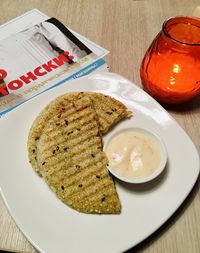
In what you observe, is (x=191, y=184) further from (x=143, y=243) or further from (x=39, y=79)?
(x=39, y=79)

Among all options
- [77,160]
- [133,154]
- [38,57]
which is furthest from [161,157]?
[38,57]

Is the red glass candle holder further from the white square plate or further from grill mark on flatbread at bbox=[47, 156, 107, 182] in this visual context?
grill mark on flatbread at bbox=[47, 156, 107, 182]

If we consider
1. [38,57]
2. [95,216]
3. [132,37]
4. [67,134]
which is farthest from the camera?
[132,37]

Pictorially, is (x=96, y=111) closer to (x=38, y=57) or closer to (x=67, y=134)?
(x=67, y=134)

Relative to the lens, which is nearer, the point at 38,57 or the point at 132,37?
the point at 38,57

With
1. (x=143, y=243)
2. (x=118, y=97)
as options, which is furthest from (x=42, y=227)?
(x=118, y=97)

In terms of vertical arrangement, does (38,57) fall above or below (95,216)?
above
